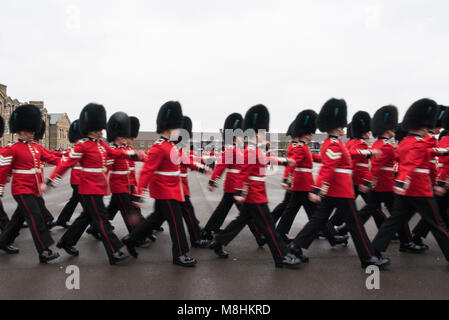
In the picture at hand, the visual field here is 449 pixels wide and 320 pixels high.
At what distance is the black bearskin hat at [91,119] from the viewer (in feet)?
14.3

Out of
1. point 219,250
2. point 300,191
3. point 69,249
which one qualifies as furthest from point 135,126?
point 300,191

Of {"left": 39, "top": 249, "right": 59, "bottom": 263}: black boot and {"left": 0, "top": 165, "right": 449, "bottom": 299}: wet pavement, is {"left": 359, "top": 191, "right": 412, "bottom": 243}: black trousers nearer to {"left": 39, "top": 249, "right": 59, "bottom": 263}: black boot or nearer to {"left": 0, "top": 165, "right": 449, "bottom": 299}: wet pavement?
{"left": 0, "top": 165, "right": 449, "bottom": 299}: wet pavement

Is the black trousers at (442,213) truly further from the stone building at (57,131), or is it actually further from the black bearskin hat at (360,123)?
the stone building at (57,131)

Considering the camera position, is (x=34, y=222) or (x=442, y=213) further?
(x=442, y=213)

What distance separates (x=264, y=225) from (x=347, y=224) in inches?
38.9

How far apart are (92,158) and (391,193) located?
432 centimetres

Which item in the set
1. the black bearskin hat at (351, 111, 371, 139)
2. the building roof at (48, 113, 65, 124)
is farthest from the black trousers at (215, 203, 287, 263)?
the building roof at (48, 113, 65, 124)

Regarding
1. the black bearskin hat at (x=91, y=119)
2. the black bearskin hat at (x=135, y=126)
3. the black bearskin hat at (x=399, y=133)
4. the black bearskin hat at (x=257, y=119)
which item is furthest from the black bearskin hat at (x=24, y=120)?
the black bearskin hat at (x=399, y=133)

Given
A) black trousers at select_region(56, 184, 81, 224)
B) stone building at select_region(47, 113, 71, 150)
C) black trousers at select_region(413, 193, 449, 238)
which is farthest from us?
stone building at select_region(47, 113, 71, 150)

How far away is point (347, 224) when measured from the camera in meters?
4.00

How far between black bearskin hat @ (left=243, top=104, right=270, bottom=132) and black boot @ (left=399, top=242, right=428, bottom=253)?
8.43 ft

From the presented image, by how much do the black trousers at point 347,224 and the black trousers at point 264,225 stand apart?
0.29 metres

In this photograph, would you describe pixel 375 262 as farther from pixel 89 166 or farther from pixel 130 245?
pixel 89 166

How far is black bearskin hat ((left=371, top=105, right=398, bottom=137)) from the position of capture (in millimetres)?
5039
